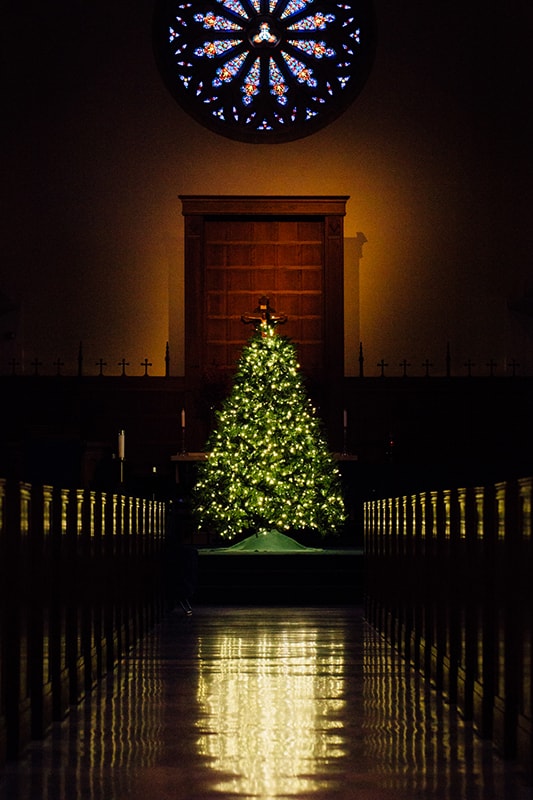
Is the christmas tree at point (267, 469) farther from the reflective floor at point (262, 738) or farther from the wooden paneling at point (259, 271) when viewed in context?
the reflective floor at point (262, 738)

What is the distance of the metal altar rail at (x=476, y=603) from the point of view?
364 cm

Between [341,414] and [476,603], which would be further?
[341,414]

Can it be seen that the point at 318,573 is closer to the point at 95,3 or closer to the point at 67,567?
the point at 67,567

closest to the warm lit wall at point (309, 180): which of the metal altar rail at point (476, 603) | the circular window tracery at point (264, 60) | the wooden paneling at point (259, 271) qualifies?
the circular window tracery at point (264, 60)

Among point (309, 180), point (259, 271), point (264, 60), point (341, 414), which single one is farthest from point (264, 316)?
point (264, 60)

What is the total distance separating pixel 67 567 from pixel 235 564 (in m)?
6.20

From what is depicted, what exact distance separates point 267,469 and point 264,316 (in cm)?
338

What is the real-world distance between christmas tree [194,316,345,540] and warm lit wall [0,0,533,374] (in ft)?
14.3

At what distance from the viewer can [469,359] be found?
53.9ft

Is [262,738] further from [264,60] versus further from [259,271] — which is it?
[264,60]

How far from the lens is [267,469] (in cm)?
1188

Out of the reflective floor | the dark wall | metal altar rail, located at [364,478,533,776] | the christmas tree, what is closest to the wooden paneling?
the dark wall

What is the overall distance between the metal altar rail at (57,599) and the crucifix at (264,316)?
7.27 metres

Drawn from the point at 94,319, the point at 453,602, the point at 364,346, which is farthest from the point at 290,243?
the point at 453,602
